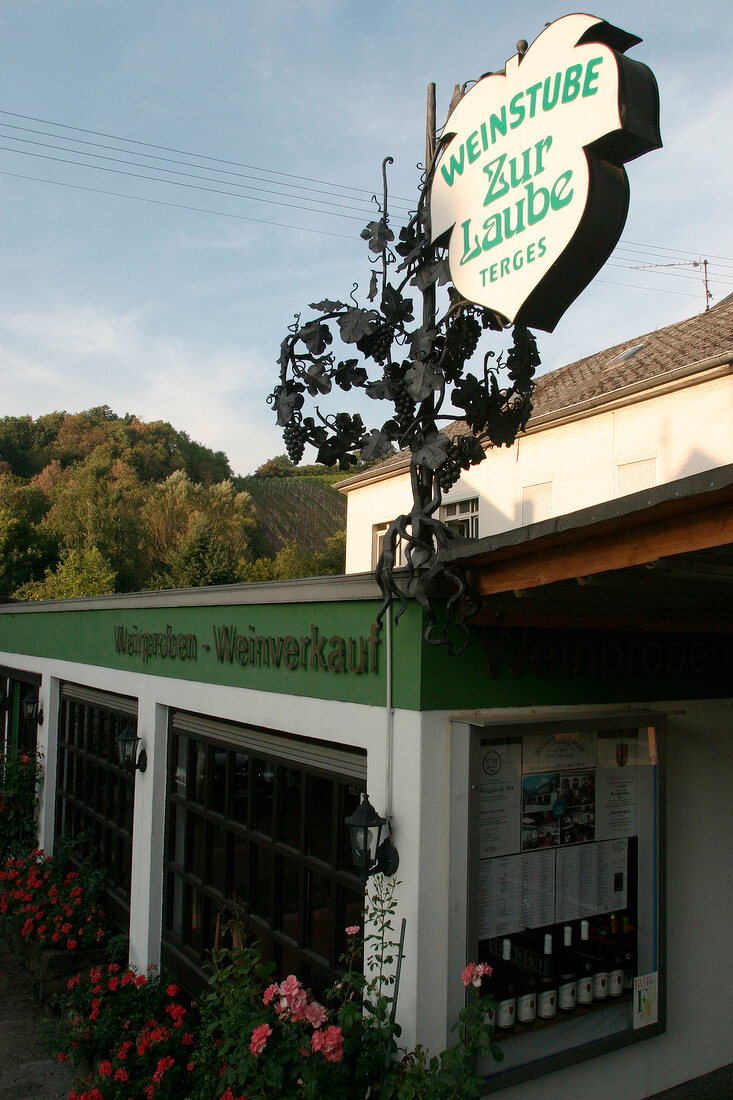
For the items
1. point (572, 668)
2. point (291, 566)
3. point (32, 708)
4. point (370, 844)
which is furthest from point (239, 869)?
point (291, 566)

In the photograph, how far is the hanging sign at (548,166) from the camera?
347 cm

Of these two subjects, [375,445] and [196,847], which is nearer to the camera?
[375,445]

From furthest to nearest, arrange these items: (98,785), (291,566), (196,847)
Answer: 1. (291,566)
2. (98,785)
3. (196,847)

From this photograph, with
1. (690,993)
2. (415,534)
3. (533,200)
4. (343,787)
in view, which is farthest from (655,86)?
(690,993)

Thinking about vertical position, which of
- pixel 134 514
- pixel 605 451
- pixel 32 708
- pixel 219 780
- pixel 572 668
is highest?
pixel 134 514

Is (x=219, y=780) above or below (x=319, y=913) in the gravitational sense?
above

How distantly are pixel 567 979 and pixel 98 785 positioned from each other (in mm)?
5578

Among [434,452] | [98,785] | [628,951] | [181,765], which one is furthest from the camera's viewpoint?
[98,785]

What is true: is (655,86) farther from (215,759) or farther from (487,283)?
(215,759)

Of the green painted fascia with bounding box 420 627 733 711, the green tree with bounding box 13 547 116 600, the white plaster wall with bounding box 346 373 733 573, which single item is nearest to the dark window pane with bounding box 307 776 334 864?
the green painted fascia with bounding box 420 627 733 711

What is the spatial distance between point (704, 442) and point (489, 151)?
10.2 m

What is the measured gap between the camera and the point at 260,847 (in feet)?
18.1

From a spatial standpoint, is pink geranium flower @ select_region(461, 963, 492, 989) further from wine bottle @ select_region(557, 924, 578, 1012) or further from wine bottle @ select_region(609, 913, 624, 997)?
wine bottle @ select_region(609, 913, 624, 997)

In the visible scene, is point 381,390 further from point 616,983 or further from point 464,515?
point 464,515
